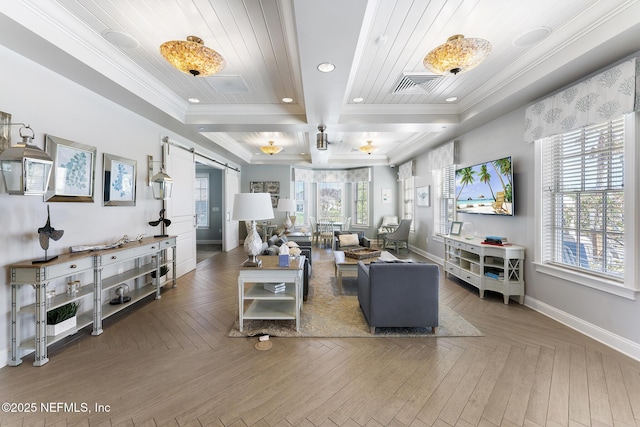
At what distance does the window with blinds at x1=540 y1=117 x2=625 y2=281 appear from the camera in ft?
8.14

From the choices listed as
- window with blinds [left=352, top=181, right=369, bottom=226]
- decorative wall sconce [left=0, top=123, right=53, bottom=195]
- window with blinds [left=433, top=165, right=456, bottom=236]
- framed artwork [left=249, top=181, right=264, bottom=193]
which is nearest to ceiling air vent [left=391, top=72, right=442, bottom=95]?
window with blinds [left=433, top=165, right=456, bottom=236]

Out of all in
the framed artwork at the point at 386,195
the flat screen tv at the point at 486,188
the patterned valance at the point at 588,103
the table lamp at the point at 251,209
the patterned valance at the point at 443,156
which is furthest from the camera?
the framed artwork at the point at 386,195

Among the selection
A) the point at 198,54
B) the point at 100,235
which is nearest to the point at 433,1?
the point at 198,54

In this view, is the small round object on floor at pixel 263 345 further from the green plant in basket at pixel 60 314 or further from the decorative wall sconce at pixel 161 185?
the decorative wall sconce at pixel 161 185

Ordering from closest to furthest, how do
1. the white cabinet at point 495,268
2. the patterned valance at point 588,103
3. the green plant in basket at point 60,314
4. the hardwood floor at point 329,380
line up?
1. the hardwood floor at point 329,380
2. the patterned valance at point 588,103
3. the green plant in basket at point 60,314
4. the white cabinet at point 495,268

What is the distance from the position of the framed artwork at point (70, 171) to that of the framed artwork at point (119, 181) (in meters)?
0.21

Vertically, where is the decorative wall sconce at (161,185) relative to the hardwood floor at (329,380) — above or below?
above

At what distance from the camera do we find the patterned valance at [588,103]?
7.28 feet

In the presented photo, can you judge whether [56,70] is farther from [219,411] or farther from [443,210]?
[443,210]

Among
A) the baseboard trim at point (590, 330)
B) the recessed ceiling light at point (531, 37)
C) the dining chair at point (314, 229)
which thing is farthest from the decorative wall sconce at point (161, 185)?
the dining chair at point (314, 229)

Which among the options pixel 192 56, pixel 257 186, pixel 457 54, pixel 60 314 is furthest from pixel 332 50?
pixel 257 186

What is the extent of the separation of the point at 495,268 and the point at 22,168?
526 cm

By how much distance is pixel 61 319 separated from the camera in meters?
2.38

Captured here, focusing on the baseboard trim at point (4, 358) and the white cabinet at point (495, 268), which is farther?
the white cabinet at point (495, 268)
